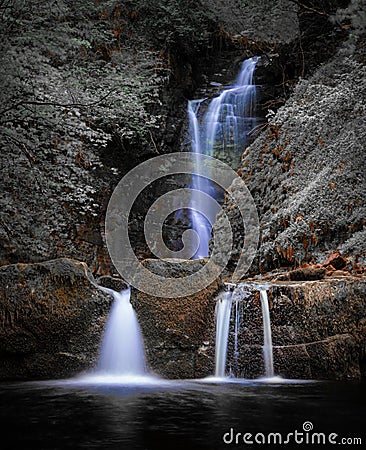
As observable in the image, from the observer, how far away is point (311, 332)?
5762 mm

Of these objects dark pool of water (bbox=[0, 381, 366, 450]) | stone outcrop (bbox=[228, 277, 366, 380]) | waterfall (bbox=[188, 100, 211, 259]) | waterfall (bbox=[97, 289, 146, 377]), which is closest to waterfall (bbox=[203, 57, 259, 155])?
waterfall (bbox=[188, 100, 211, 259])

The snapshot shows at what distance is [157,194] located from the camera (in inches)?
583

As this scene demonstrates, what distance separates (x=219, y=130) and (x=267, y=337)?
9.11 meters

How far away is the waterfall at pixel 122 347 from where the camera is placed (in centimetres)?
611

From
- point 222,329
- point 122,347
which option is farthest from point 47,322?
point 222,329

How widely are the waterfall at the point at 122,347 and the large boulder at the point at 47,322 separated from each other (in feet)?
0.41

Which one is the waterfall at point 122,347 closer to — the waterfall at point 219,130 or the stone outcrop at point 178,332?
the stone outcrop at point 178,332

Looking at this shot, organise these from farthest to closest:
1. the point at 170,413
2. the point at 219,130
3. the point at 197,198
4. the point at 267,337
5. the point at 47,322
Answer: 1. the point at 197,198
2. the point at 219,130
3. the point at 47,322
4. the point at 267,337
5. the point at 170,413

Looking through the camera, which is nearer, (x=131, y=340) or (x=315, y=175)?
(x=131, y=340)

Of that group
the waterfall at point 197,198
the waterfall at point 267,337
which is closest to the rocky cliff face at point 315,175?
the waterfall at point 267,337

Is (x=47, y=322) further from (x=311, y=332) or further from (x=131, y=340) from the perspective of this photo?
(x=311, y=332)

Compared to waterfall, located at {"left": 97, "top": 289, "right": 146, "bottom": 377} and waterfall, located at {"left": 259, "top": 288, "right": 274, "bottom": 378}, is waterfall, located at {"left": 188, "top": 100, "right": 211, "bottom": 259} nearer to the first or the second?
waterfall, located at {"left": 97, "top": 289, "right": 146, "bottom": 377}

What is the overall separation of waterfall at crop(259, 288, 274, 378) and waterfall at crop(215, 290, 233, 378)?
477 mm

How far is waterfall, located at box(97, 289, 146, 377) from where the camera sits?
611 centimetres
